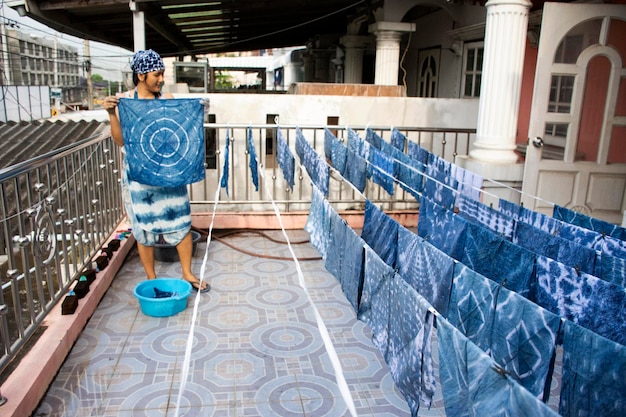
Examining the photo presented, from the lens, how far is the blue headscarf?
327cm

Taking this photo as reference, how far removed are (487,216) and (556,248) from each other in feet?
2.01

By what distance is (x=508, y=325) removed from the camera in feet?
5.98

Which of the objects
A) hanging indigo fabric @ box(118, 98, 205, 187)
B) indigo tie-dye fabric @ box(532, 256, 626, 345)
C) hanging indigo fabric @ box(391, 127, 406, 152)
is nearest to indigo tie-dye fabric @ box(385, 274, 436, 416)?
indigo tie-dye fabric @ box(532, 256, 626, 345)

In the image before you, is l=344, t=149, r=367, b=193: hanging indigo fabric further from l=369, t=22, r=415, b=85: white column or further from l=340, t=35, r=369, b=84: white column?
l=340, t=35, r=369, b=84: white column

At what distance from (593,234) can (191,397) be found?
224 centimetres

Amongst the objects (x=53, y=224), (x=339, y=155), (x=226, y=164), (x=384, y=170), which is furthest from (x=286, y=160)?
(x=53, y=224)

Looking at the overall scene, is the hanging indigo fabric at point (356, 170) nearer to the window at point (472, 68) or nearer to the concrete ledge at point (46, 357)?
the concrete ledge at point (46, 357)

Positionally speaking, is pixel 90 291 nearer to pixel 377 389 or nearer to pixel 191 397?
pixel 191 397

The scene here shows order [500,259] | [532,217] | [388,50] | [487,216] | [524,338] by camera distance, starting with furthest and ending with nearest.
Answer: [388,50] → [487,216] → [532,217] → [500,259] → [524,338]

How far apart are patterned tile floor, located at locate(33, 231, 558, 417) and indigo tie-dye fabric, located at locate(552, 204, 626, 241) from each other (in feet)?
2.96

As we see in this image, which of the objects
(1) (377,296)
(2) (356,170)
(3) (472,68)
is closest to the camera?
(1) (377,296)

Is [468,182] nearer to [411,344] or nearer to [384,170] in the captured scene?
[384,170]

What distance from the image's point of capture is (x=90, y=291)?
136 inches

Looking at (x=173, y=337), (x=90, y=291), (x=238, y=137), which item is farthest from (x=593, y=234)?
(x=238, y=137)
